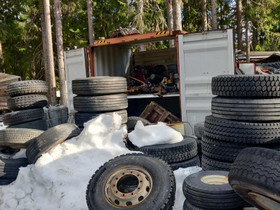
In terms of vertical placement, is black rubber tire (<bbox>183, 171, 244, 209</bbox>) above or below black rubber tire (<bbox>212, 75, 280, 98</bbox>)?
below

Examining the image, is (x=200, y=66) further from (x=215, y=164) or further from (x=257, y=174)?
(x=257, y=174)

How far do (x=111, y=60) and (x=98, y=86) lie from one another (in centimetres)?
314

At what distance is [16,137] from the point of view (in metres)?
5.35

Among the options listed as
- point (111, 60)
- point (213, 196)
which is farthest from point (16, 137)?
point (111, 60)

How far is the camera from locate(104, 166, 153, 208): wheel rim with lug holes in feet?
10.2

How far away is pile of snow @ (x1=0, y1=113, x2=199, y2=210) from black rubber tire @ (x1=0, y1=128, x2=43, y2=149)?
986 millimetres

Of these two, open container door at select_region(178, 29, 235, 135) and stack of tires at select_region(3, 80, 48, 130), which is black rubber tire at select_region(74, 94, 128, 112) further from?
open container door at select_region(178, 29, 235, 135)

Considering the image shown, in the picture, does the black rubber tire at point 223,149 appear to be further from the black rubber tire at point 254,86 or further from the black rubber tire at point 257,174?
the black rubber tire at point 257,174

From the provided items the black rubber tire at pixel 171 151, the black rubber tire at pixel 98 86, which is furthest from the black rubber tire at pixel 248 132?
the black rubber tire at pixel 98 86

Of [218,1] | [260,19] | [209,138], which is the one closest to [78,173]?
A: [209,138]

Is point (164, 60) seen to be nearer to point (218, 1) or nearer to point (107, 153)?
point (107, 153)

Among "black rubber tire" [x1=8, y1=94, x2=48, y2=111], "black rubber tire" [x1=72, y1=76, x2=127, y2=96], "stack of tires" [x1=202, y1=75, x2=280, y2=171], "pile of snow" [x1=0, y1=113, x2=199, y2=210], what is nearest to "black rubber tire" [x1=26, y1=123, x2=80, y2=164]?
"pile of snow" [x1=0, y1=113, x2=199, y2=210]

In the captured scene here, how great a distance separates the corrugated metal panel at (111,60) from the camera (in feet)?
26.8

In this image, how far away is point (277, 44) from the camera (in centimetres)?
2306
